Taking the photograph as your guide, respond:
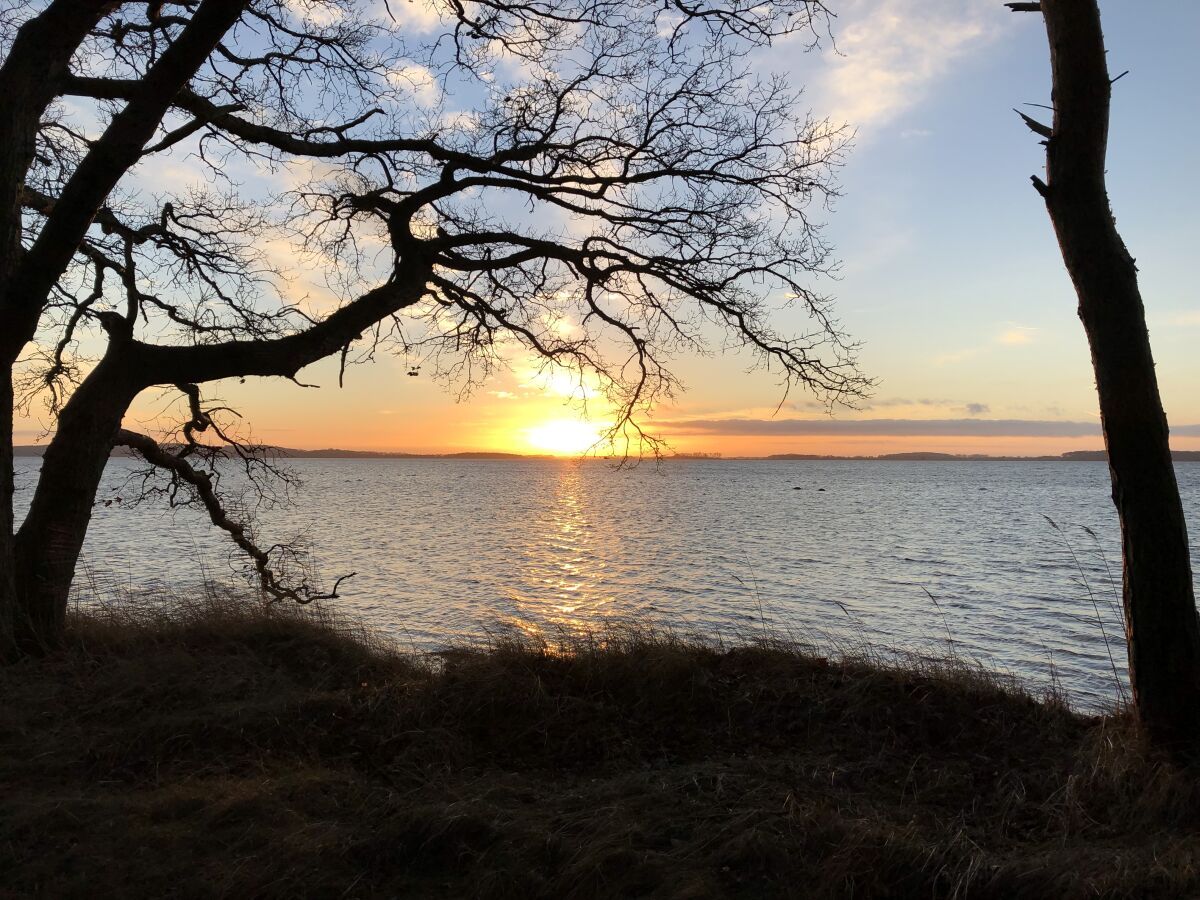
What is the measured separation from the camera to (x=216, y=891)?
341 centimetres

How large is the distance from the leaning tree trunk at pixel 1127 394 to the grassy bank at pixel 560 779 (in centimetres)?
50

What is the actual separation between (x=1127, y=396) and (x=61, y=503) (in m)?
8.42

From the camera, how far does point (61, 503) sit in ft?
23.9

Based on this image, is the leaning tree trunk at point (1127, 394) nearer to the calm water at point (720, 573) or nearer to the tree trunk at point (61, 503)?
the calm water at point (720, 573)

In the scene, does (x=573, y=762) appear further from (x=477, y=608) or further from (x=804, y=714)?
(x=477, y=608)

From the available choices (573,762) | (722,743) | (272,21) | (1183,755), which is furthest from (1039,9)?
(272,21)

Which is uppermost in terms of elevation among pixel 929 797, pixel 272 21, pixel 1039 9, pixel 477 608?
pixel 272 21

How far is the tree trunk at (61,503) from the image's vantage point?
23.6 ft

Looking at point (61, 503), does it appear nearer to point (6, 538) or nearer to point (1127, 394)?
point (6, 538)

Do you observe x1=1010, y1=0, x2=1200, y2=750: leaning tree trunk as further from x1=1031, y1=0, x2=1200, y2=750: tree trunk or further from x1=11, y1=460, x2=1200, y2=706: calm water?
x1=11, y1=460, x2=1200, y2=706: calm water

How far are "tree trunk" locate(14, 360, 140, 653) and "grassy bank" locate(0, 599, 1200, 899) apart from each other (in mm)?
449

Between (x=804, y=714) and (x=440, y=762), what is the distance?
250 centimetres

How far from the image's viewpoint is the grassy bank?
359cm

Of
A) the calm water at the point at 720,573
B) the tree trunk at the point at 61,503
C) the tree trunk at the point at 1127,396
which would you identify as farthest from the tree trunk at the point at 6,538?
the tree trunk at the point at 1127,396
